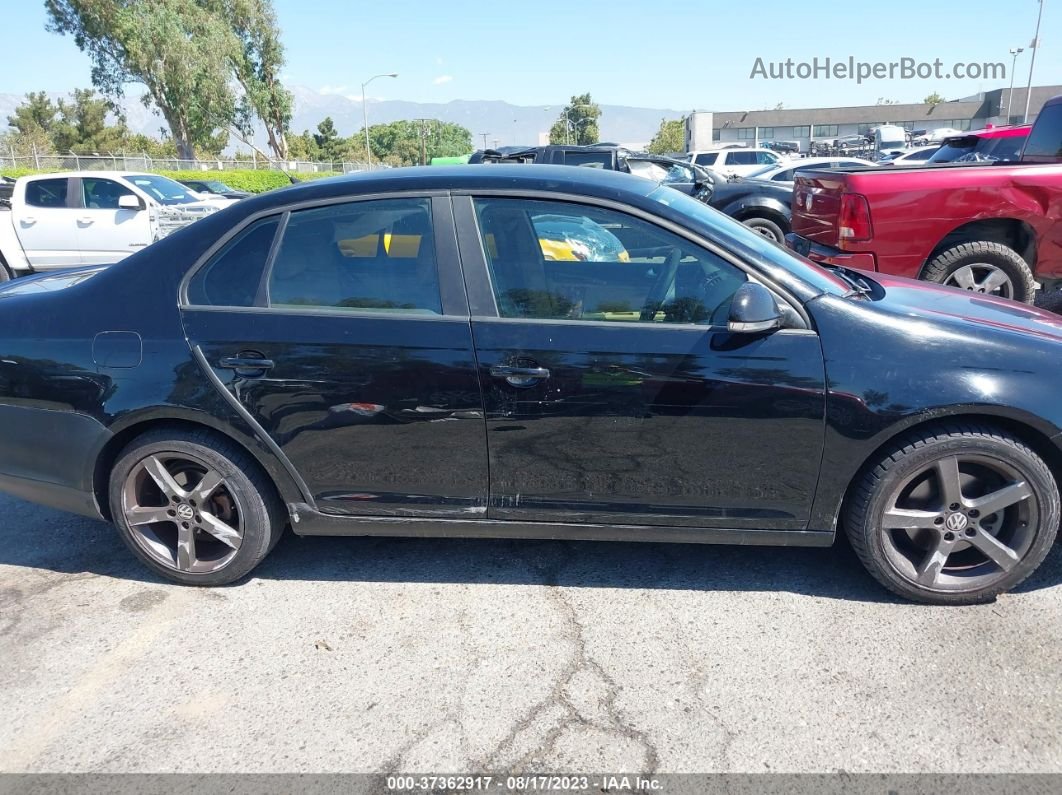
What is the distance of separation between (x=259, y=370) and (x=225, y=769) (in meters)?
1.44

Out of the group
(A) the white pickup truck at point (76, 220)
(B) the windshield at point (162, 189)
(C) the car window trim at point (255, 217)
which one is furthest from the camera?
(B) the windshield at point (162, 189)

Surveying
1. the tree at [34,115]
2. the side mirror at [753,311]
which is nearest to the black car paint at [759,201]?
the side mirror at [753,311]

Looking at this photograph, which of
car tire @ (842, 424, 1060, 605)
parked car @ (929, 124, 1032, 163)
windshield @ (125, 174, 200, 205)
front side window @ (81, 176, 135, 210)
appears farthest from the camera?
windshield @ (125, 174, 200, 205)

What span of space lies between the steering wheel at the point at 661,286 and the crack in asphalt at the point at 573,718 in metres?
1.25

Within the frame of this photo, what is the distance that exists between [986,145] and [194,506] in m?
11.2

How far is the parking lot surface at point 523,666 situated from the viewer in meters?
2.44

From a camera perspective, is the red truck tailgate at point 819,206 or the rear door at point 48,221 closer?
the red truck tailgate at point 819,206

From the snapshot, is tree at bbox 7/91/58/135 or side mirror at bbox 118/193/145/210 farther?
tree at bbox 7/91/58/135

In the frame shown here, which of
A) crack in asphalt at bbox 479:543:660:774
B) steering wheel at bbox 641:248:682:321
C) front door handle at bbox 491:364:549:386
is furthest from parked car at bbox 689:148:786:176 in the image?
crack in asphalt at bbox 479:543:660:774

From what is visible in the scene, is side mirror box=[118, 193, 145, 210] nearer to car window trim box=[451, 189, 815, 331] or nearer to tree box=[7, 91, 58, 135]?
car window trim box=[451, 189, 815, 331]

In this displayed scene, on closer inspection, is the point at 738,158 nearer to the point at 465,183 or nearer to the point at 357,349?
the point at 465,183

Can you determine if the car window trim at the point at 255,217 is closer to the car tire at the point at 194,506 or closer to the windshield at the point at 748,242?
the car tire at the point at 194,506

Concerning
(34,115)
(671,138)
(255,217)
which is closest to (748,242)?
(255,217)

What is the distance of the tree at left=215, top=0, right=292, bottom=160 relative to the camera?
152 ft
